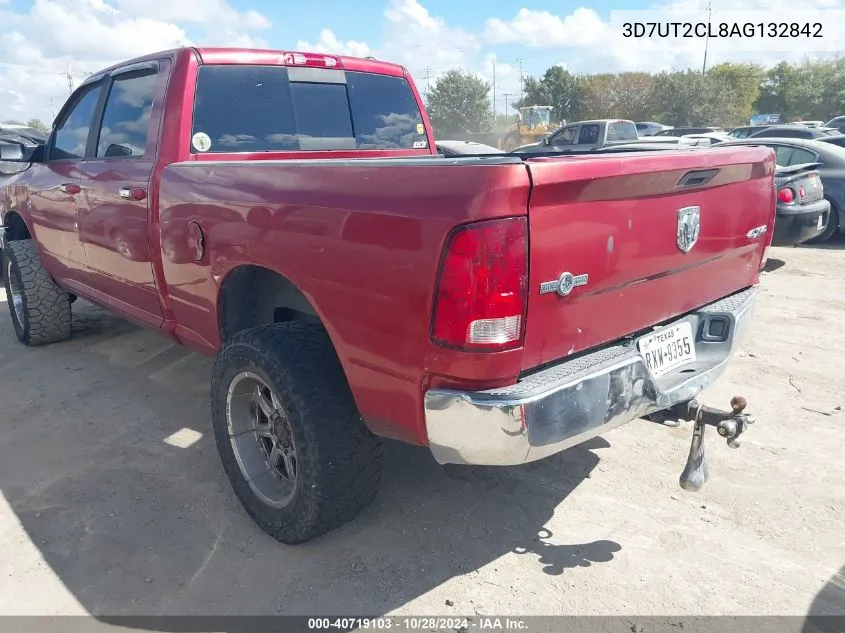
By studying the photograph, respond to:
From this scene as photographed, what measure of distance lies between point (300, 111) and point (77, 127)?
1.77 metres

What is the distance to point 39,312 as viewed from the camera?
16.6ft

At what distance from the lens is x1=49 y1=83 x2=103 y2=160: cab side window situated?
13.6ft

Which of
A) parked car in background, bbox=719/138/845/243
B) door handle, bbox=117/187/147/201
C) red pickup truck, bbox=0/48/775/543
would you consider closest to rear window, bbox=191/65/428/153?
red pickup truck, bbox=0/48/775/543

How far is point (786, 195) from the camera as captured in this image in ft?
25.5

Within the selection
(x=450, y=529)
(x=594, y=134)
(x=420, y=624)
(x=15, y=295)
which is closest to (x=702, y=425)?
(x=450, y=529)

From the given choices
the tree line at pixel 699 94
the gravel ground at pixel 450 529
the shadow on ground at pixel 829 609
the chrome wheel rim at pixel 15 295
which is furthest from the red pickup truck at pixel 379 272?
the tree line at pixel 699 94

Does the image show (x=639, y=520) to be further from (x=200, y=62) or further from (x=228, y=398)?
(x=200, y=62)

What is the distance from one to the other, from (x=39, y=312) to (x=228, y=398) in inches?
123

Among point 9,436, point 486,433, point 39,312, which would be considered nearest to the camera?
point 486,433

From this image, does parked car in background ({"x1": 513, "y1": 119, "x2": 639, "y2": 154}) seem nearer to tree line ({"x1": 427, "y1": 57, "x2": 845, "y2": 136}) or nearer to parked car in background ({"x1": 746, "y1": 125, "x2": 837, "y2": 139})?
parked car in background ({"x1": 746, "y1": 125, "x2": 837, "y2": 139})

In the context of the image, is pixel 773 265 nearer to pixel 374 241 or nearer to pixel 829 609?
pixel 829 609

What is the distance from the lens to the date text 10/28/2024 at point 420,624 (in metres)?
2.22

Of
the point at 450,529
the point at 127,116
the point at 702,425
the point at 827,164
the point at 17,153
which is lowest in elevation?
the point at 450,529

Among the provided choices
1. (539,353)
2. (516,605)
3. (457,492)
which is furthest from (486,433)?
(457,492)
